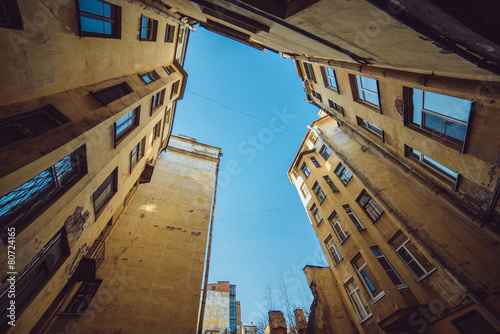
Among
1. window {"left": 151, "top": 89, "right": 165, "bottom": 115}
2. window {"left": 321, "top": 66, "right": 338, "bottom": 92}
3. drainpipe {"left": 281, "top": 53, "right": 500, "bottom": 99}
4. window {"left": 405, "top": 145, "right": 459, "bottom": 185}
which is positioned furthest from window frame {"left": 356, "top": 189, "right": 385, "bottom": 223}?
window {"left": 151, "top": 89, "right": 165, "bottom": 115}

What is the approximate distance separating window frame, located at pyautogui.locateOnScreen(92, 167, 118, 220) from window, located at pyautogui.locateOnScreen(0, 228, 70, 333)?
5.35 feet

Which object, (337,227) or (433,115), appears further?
(337,227)

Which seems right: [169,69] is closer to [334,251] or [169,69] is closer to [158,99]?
[158,99]

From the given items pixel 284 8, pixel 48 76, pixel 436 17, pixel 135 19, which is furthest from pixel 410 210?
pixel 135 19

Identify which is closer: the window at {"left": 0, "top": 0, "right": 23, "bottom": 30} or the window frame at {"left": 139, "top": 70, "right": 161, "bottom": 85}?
the window at {"left": 0, "top": 0, "right": 23, "bottom": 30}

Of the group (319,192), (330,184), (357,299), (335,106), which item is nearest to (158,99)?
(335,106)

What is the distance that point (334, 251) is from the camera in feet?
42.7

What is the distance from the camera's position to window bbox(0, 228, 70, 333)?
4.35 metres

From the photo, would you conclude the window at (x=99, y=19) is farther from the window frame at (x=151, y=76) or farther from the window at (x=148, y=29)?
the window frame at (x=151, y=76)

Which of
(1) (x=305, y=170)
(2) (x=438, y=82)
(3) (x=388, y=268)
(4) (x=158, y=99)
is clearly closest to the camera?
(2) (x=438, y=82)

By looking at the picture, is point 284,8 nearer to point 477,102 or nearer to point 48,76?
point 477,102

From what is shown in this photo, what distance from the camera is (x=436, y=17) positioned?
242 centimetres

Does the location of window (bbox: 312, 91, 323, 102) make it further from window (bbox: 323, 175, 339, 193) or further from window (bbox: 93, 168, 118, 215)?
window (bbox: 93, 168, 118, 215)

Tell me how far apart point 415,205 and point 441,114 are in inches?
195
